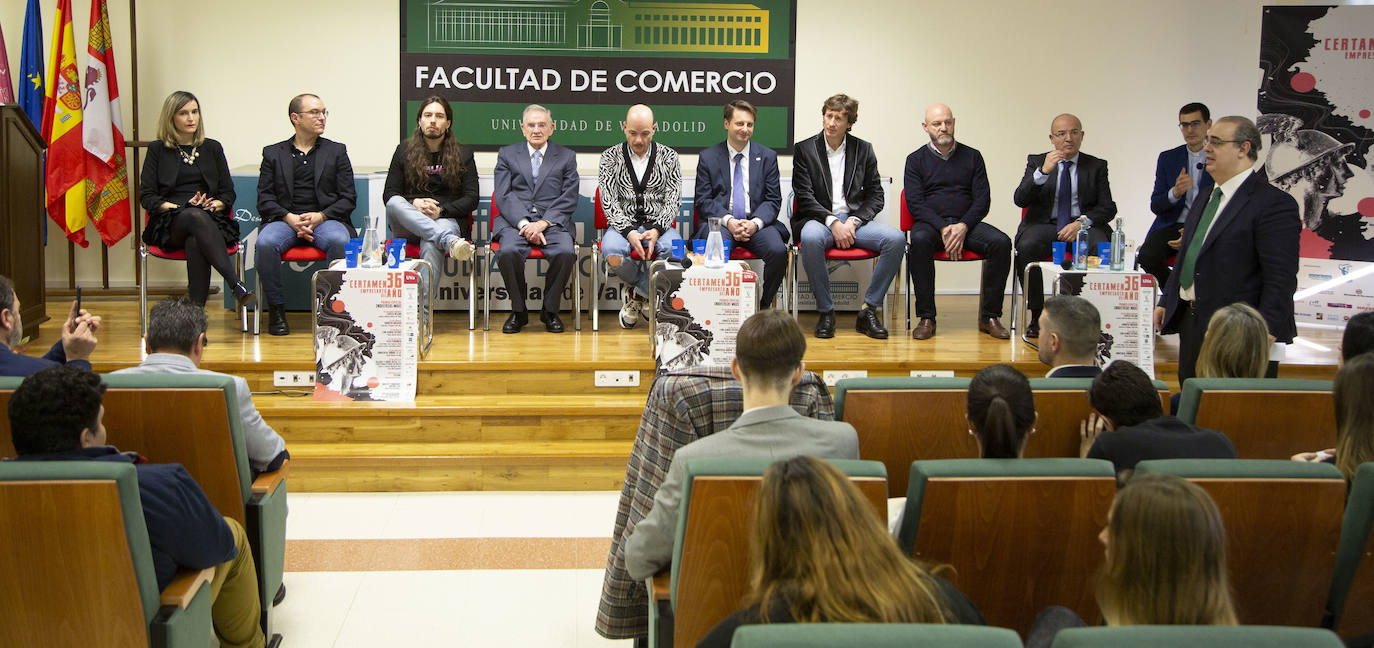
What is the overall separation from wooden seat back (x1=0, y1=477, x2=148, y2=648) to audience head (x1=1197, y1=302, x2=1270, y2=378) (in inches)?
110

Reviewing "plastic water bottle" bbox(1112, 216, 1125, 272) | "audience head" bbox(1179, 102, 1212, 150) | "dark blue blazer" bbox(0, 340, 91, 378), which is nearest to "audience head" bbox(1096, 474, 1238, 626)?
"dark blue blazer" bbox(0, 340, 91, 378)

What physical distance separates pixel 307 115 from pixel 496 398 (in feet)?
6.71

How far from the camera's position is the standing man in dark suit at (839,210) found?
613 cm

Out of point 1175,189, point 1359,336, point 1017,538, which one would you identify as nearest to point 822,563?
point 1017,538

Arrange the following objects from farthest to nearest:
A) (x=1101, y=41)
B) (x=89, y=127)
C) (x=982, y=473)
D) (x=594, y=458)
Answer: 1. (x=1101, y=41)
2. (x=89, y=127)
3. (x=594, y=458)
4. (x=982, y=473)

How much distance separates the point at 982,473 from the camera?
2.16 metres

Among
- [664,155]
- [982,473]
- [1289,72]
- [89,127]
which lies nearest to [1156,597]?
[982,473]

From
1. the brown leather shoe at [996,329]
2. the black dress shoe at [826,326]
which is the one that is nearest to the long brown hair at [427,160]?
the black dress shoe at [826,326]

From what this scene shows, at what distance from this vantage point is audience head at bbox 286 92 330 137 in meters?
6.15

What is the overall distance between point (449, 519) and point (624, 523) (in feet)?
5.72

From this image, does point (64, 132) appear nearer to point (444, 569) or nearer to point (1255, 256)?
point (444, 569)

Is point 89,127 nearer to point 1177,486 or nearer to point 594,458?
point 594,458

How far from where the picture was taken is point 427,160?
20.4 ft

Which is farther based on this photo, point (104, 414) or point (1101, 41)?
point (1101, 41)
